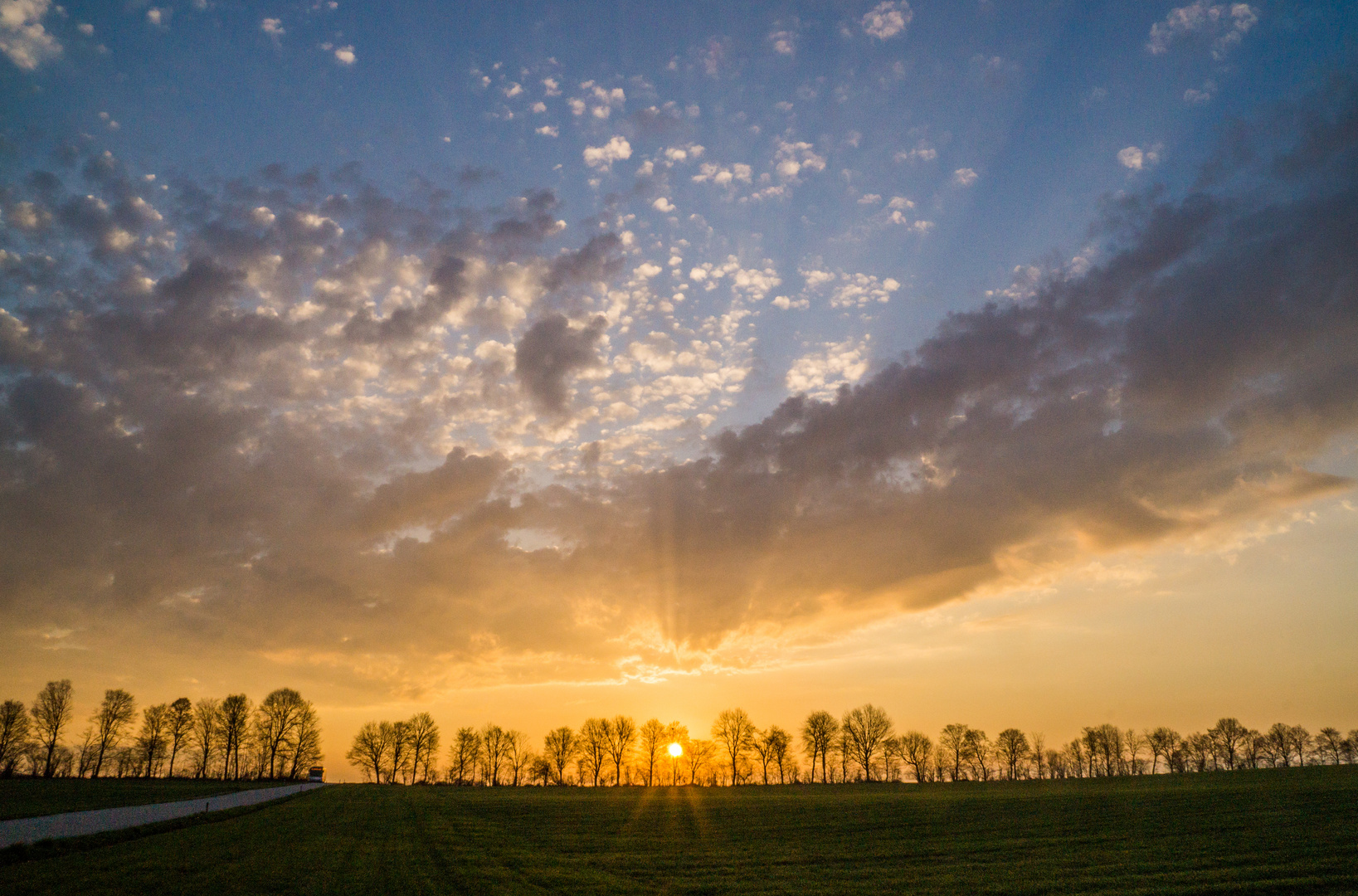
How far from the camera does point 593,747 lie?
17038 cm

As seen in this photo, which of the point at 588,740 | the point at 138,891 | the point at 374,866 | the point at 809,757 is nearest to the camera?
the point at 138,891

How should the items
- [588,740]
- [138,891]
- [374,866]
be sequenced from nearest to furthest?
[138,891] → [374,866] → [588,740]

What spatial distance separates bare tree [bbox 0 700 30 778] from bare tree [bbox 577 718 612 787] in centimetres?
11036

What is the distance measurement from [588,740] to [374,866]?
155 meters

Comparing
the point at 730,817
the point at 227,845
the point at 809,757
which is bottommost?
the point at 809,757

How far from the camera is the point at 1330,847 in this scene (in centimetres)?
2922

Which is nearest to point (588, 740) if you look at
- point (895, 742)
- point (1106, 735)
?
point (895, 742)

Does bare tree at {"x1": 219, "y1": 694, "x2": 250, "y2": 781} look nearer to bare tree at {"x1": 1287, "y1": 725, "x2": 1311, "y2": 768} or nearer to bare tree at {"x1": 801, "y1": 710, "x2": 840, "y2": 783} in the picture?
bare tree at {"x1": 801, "y1": 710, "x2": 840, "y2": 783}

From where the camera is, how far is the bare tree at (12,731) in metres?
128

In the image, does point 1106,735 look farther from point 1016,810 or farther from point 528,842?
point 528,842

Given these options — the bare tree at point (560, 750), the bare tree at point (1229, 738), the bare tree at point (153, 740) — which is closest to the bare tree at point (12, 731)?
the bare tree at point (153, 740)

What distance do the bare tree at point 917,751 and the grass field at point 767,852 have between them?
120576 mm

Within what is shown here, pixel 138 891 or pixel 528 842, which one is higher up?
pixel 138 891

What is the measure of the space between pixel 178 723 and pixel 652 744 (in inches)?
4227
